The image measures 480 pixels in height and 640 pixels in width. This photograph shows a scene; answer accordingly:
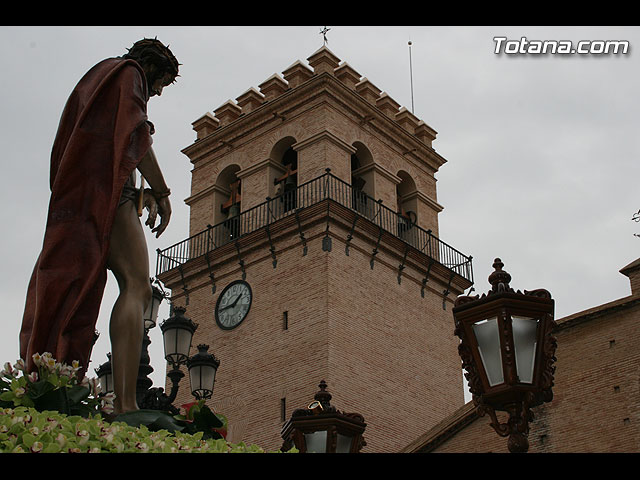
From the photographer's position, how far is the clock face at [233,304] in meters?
27.8

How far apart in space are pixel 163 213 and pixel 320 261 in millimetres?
20731

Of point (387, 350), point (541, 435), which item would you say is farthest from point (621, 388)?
point (387, 350)

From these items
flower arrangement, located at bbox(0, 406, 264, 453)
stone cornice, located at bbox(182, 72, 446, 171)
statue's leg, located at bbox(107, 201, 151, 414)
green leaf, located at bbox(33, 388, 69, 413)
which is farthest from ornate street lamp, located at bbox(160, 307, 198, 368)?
stone cornice, located at bbox(182, 72, 446, 171)

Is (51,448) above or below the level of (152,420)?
below

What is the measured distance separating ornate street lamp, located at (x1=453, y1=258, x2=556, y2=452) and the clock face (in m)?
21.8

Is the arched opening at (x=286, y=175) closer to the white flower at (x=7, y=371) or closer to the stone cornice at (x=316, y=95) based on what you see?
the stone cornice at (x=316, y=95)

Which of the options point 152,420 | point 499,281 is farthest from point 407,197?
point 152,420

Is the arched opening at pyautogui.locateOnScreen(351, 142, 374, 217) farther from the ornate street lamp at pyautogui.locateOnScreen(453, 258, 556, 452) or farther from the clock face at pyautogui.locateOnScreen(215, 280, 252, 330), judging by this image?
the ornate street lamp at pyautogui.locateOnScreen(453, 258, 556, 452)

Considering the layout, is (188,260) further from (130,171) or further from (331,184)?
(130,171)

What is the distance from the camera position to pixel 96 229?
4918 millimetres

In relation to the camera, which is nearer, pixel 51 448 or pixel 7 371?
pixel 51 448

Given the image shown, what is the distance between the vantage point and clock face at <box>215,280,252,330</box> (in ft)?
91.0

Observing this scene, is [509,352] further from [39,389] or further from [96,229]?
[39,389]

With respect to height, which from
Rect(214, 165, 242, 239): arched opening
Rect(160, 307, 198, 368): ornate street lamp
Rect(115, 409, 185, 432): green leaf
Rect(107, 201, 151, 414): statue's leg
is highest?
Rect(214, 165, 242, 239): arched opening
